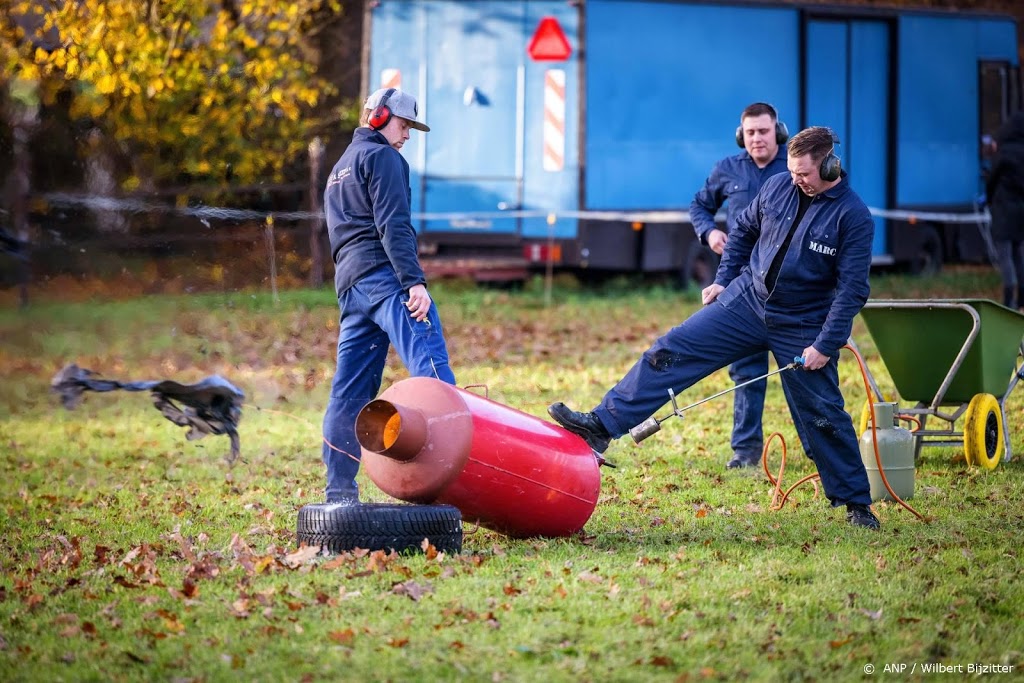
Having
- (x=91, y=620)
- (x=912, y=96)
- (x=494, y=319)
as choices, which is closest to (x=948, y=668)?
(x=91, y=620)

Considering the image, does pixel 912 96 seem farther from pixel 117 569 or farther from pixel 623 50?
pixel 117 569

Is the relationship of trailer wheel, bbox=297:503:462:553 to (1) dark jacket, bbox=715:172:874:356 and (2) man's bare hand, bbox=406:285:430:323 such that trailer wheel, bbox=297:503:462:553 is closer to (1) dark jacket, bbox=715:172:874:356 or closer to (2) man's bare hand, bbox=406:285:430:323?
(2) man's bare hand, bbox=406:285:430:323

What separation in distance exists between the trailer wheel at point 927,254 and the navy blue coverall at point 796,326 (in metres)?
13.5

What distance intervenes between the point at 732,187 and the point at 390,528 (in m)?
3.59

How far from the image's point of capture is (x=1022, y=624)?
5238 mm

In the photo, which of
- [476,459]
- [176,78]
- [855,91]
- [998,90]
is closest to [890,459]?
[476,459]

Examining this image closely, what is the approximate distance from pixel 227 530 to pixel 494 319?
9.12m

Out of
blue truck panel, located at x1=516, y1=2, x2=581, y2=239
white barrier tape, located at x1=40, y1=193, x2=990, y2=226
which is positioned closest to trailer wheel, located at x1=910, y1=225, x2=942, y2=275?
white barrier tape, located at x1=40, y1=193, x2=990, y2=226

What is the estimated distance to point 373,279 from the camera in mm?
6824

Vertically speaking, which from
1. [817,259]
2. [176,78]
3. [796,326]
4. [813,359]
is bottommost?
[813,359]

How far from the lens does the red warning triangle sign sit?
1673cm

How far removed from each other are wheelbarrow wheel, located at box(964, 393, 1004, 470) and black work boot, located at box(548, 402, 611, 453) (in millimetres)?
2603

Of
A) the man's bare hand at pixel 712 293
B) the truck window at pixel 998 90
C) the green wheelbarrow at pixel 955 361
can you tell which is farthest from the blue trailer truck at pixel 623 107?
the man's bare hand at pixel 712 293

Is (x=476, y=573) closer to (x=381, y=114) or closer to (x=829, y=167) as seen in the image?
(x=381, y=114)
